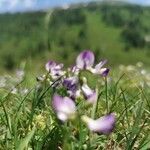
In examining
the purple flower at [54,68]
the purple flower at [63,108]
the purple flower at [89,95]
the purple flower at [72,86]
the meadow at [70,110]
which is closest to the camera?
the purple flower at [63,108]

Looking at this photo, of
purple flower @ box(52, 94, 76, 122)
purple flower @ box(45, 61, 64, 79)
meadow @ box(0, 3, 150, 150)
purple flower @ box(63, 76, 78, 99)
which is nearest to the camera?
purple flower @ box(52, 94, 76, 122)

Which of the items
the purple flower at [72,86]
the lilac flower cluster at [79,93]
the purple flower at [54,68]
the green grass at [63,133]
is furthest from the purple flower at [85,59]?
the purple flower at [54,68]

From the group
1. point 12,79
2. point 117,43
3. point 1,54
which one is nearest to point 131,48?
point 117,43

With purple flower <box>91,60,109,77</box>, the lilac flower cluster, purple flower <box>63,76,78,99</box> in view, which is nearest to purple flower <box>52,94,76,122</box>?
the lilac flower cluster

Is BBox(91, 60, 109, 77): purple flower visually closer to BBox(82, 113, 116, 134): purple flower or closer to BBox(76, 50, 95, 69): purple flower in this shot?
BBox(76, 50, 95, 69): purple flower

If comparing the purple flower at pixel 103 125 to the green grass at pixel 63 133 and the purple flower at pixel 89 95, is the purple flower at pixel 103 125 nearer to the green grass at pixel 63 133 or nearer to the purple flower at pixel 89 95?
the green grass at pixel 63 133

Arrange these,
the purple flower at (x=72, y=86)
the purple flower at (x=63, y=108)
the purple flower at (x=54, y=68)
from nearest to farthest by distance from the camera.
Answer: the purple flower at (x=63, y=108) → the purple flower at (x=72, y=86) → the purple flower at (x=54, y=68)

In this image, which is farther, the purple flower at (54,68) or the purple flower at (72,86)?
the purple flower at (54,68)

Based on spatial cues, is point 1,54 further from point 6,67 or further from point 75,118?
point 75,118
